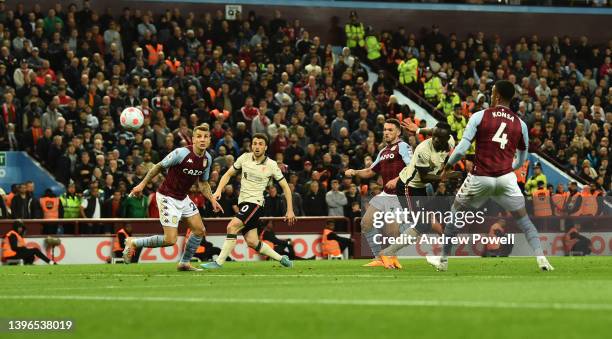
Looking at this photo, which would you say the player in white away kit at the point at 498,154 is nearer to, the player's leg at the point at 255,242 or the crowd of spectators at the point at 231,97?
the player's leg at the point at 255,242

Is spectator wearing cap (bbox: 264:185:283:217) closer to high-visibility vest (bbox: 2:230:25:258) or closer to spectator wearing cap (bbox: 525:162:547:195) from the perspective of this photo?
high-visibility vest (bbox: 2:230:25:258)

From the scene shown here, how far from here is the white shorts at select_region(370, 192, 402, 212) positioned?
63.0ft

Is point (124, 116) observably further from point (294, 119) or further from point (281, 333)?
point (281, 333)

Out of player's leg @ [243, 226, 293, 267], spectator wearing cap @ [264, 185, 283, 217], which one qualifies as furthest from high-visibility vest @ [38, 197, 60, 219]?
player's leg @ [243, 226, 293, 267]

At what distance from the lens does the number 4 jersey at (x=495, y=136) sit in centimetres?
1605

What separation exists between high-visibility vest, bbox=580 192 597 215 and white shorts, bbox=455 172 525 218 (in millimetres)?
13156

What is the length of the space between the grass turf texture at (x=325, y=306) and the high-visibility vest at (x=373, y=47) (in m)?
24.3

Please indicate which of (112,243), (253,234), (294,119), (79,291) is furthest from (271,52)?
(79,291)

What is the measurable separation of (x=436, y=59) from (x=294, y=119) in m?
9.52

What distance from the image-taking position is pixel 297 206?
29.0m

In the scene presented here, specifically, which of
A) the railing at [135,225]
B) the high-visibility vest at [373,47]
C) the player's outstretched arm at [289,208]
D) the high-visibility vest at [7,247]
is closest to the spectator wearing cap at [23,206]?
the railing at [135,225]

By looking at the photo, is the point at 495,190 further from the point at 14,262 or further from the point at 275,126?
the point at 275,126

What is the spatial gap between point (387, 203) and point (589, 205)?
11.4 metres

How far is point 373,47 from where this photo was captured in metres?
39.1
